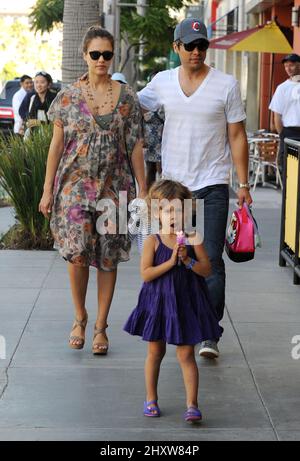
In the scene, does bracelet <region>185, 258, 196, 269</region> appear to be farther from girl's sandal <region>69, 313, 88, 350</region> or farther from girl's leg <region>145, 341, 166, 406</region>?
girl's sandal <region>69, 313, 88, 350</region>

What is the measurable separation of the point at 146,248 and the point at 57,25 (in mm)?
24295

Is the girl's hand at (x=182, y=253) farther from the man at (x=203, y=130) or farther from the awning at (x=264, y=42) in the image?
the awning at (x=264, y=42)

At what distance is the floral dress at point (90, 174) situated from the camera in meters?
6.28

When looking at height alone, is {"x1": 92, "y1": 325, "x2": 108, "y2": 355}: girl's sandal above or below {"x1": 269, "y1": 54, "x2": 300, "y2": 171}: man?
below

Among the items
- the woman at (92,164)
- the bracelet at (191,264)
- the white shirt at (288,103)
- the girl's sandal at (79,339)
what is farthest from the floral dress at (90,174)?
the white shirt at (288,103)

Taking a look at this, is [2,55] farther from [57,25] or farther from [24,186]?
[24,186]

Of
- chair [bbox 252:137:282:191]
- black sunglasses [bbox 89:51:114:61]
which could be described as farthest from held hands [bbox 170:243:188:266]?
chair [bbox 252:137:282:191]

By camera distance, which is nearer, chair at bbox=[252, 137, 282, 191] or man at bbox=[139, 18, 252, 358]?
man at bbox=[139, 18, 252, 358]

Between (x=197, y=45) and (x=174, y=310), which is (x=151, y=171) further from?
(x=174, y=310)

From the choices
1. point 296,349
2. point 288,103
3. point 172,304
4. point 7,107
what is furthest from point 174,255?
point 7,107

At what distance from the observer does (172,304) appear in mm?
5156

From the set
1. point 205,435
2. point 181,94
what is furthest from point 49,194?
point 205,435

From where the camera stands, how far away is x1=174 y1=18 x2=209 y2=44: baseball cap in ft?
19.9

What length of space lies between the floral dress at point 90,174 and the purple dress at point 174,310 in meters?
1.21
